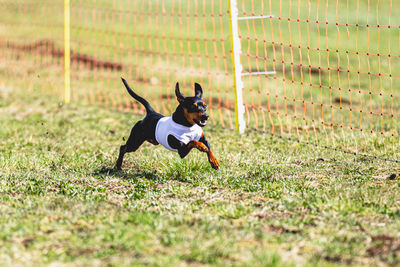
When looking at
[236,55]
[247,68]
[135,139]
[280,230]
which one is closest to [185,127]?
[135,139]

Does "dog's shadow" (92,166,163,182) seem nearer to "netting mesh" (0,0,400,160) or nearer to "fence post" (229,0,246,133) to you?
"netting mesh" (0,0,400,160)

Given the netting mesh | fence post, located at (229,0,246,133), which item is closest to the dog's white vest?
the netting mesh

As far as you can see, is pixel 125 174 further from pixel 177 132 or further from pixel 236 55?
pixel 236 55

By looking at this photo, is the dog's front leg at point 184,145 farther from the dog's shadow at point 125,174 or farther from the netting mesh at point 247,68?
the netting mesh at point 247,68

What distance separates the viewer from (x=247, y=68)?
14.3m

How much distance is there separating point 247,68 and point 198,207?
931 centimetres

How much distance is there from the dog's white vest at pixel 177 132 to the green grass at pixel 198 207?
0.46 metres

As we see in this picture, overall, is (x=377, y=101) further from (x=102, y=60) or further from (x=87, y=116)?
(x=102, y=60)

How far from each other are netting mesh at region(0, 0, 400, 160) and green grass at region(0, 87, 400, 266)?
4.34 ft

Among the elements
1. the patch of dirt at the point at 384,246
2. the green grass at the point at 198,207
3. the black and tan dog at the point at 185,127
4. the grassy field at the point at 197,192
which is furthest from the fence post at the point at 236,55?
the patch of dirt at the point at 384,246

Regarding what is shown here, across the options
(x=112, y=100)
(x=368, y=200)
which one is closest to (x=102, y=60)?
(x=112, y=100)

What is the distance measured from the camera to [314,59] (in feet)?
49.6

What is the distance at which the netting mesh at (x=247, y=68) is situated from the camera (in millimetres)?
8852

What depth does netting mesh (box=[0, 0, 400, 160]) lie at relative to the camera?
29.0 ft
